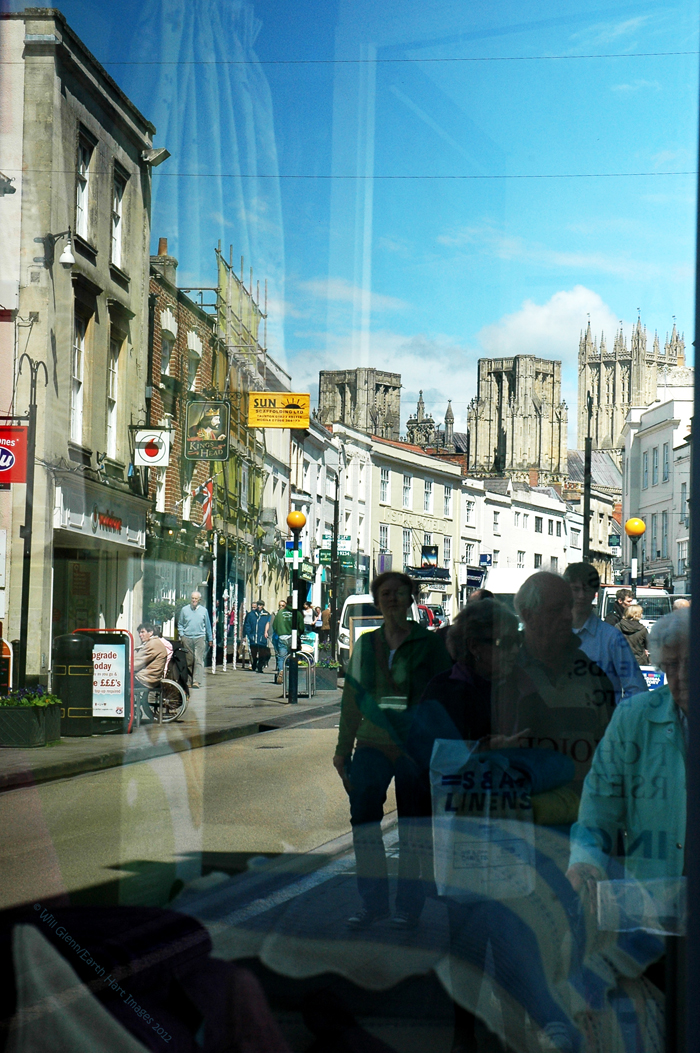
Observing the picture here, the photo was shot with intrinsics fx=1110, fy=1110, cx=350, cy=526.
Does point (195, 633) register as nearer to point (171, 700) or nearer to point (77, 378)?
point (171, 700)

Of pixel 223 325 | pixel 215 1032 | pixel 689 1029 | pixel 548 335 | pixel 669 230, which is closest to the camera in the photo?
pixel 689 1029

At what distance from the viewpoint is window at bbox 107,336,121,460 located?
2182 millimetres

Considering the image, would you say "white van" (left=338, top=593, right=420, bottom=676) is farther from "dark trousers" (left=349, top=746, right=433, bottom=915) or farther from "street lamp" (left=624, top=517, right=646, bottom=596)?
"street lamp" (left=624, top=517, right=646, bottom=596)

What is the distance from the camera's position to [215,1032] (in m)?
2.21

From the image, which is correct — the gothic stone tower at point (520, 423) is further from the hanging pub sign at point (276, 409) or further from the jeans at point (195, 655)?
the jeans at point (195, 655)

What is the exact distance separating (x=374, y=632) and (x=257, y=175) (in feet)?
3.46

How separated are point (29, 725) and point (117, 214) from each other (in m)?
1.06

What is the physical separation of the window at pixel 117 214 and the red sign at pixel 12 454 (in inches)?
15.4

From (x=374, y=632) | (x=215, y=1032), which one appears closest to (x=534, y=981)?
(x=215, y=1032)

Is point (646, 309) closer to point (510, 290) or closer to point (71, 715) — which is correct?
point (510, 290)

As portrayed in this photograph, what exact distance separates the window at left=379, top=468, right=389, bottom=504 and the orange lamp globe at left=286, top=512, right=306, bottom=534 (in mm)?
173

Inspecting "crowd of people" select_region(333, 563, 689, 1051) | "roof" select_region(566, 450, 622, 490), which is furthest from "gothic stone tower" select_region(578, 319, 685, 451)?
"crowd of people" select_region(333, 563, 689, 1051)

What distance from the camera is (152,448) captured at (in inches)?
87.0

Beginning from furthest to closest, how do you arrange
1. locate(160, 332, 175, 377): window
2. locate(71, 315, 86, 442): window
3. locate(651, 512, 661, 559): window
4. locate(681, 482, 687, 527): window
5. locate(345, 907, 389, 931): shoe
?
locate(345, 907, 389, 931): shoe, locate(160, 332, 175, 377): window, locate(71, 315, 86, 442): window, locate(651, 512, 661, 559): window, locate(681, 482, 687, 527): window
